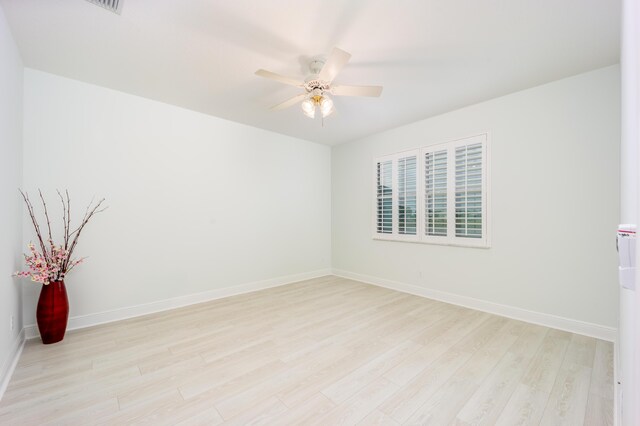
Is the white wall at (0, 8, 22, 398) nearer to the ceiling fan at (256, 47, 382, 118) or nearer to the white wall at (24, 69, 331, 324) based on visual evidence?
the white wall at (24, 69, 331, 324)

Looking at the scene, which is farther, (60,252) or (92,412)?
(60,252)

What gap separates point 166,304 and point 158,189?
4.93ft

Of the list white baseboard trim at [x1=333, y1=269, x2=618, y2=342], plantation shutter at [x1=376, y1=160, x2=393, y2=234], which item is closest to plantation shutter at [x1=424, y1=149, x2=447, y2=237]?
plantation shutter at [x1=376, y1=160, x2=393, y2=234]

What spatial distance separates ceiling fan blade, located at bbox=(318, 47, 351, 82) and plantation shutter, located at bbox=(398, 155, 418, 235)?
94.2 inches

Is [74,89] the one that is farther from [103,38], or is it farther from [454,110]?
[454,110]

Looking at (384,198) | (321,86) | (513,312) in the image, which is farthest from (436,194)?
(321,86)

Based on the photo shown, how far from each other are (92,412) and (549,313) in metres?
4.16

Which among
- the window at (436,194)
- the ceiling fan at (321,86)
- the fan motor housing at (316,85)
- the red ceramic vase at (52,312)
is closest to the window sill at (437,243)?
the window at (436,194)

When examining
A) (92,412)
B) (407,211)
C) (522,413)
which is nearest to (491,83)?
(407,211)

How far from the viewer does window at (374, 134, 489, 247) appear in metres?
3.53

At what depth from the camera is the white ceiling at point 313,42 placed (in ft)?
6.38

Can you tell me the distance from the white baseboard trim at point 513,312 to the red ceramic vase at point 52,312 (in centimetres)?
409

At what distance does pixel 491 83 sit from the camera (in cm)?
298

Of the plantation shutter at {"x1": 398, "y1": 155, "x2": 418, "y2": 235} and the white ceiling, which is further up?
the white ceiling
